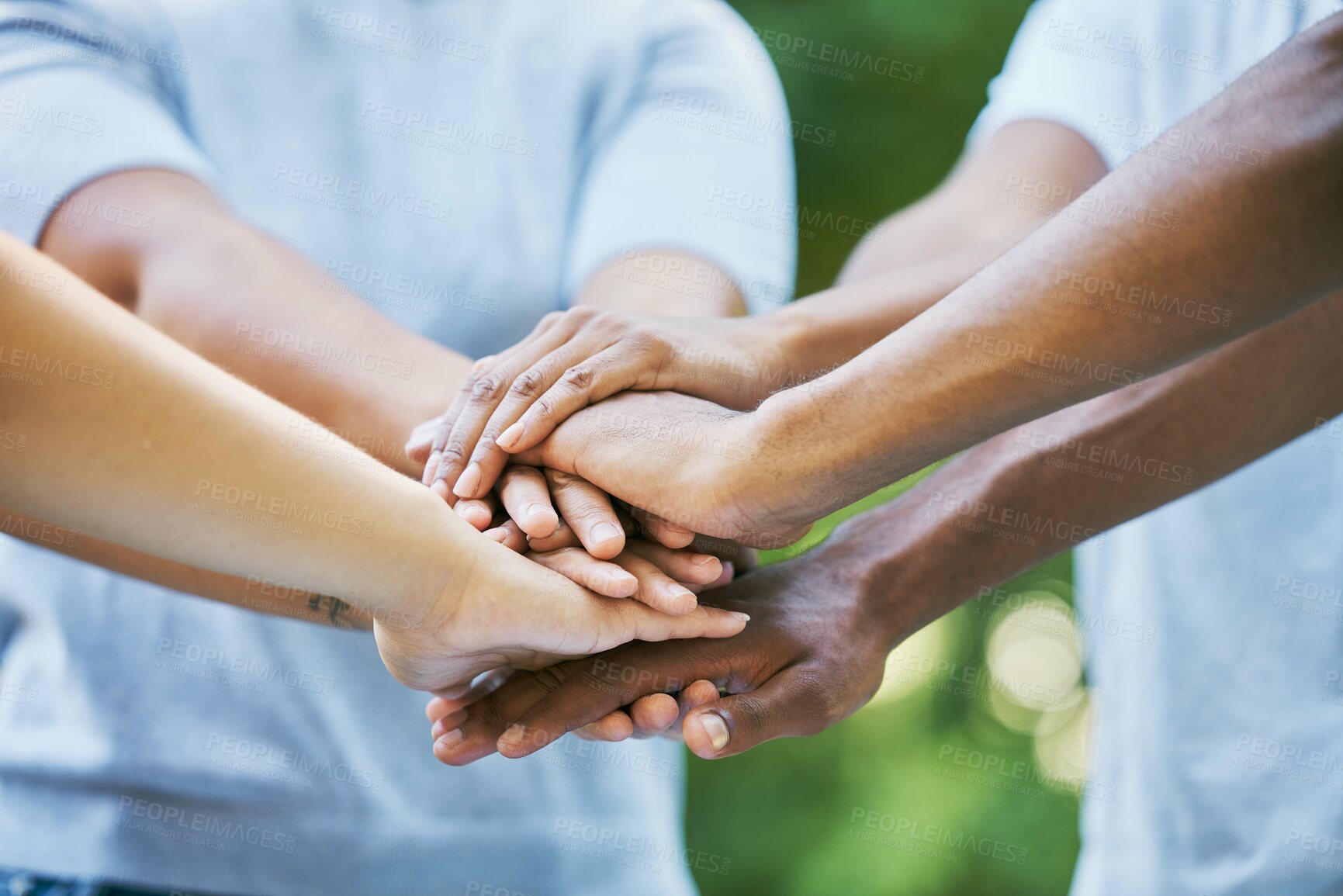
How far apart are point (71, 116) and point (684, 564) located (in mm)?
795

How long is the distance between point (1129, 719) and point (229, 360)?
3.60 ft

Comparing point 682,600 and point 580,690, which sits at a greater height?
point 682,600

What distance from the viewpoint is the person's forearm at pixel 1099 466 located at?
1.00 metres

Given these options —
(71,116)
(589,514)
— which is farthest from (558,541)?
(71,116)

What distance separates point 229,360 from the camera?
3.67 feet

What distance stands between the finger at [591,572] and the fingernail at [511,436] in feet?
0.37

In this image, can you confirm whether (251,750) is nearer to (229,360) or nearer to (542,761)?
(542,761)

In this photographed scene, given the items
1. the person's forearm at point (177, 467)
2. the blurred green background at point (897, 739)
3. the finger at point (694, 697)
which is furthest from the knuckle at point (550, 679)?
the blurred green background at point (897, 739)

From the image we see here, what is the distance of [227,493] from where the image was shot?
0.70m

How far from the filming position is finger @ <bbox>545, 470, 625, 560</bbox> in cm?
93

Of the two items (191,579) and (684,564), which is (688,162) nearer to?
(684,564)

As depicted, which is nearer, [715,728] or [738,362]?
[715,728]

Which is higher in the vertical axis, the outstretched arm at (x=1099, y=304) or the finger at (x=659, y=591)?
the outstretched arm at (x=1099, y=304)

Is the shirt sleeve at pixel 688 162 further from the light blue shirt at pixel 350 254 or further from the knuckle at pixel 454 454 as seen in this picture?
the knuckle at pixel 454 454
